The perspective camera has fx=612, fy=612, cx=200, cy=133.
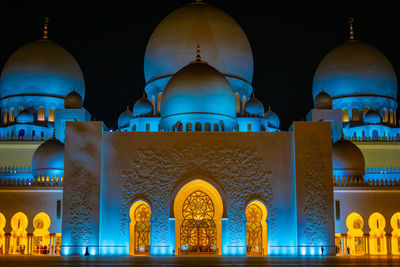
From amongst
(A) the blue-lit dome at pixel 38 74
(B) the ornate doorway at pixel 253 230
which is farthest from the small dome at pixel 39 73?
(B) the ornate doorway at pixel 253 230

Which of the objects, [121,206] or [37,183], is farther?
[37,183]

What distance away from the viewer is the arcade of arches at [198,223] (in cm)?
1975

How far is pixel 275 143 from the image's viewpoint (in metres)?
20.0

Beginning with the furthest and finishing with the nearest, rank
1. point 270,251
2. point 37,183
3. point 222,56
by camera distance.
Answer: point 222,56 → point 37,183 → point 270,251

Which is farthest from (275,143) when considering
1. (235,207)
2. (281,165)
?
(235,207)

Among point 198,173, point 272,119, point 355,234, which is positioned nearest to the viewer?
point 198,173

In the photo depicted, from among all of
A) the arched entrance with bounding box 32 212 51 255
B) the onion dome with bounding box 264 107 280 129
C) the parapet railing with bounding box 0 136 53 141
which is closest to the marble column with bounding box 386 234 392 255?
the onion dome with bounding box 264 107 280 129

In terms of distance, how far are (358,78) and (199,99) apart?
10.1 m

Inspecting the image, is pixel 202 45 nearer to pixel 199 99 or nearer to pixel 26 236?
pixel 199 99

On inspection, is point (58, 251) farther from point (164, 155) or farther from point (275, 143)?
point (275, 143)

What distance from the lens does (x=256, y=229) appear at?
20.0 metres

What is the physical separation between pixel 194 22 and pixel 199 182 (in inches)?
346

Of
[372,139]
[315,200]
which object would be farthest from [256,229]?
[372,139]

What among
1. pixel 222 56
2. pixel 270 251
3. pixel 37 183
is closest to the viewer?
pixel 270 251
